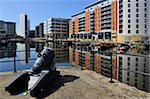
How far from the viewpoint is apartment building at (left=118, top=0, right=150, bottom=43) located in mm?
76062

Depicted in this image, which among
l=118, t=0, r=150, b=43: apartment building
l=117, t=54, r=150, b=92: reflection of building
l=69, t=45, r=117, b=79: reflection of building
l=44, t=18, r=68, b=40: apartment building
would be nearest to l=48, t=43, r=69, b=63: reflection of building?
l=69, t=45, r=117, b=79: reflection of building

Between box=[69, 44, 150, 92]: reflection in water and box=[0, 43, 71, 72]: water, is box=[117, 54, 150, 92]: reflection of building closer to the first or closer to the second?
box=[69, 44, 150, 92]: reflection in water

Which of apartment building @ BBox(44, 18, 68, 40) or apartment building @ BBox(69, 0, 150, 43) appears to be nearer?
Result: apartment building @ BBox(69, 0, 150, 43)

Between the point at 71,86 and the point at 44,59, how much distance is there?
2.10 metres

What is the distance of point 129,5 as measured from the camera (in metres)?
77.2

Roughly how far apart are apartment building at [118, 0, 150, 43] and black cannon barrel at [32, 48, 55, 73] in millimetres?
68293

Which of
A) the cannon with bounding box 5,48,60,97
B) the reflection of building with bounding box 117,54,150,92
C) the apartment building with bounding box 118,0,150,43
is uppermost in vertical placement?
the apartment building with bounding box 118,0,150,43

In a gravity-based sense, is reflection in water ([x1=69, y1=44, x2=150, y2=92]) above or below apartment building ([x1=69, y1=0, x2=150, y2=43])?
below

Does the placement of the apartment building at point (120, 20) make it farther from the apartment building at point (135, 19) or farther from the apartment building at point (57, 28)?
the apartment building at point (57, 28)

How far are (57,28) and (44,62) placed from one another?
486 feet

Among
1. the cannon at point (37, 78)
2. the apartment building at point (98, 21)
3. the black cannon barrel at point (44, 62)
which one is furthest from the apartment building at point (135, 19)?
the cannon at point (37, 78)

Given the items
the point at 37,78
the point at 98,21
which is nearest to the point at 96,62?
the point at 37,78

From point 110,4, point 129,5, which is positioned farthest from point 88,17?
point 129,5

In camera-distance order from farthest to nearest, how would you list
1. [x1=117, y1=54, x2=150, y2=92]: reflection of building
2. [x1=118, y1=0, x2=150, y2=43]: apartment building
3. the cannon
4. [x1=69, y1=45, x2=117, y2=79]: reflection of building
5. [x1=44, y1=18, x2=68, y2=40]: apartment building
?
[x1=44, y1=18, x2=68, y2=40]: apartment building
[x1=118, y1=0, x2=150, y2=43]: apartment building
[x1=69, y1=45, x2=117, y2=79]: reflection of building
[x1=117, y1=54, x2=150, y2=92]: reflection of building
the cannon
